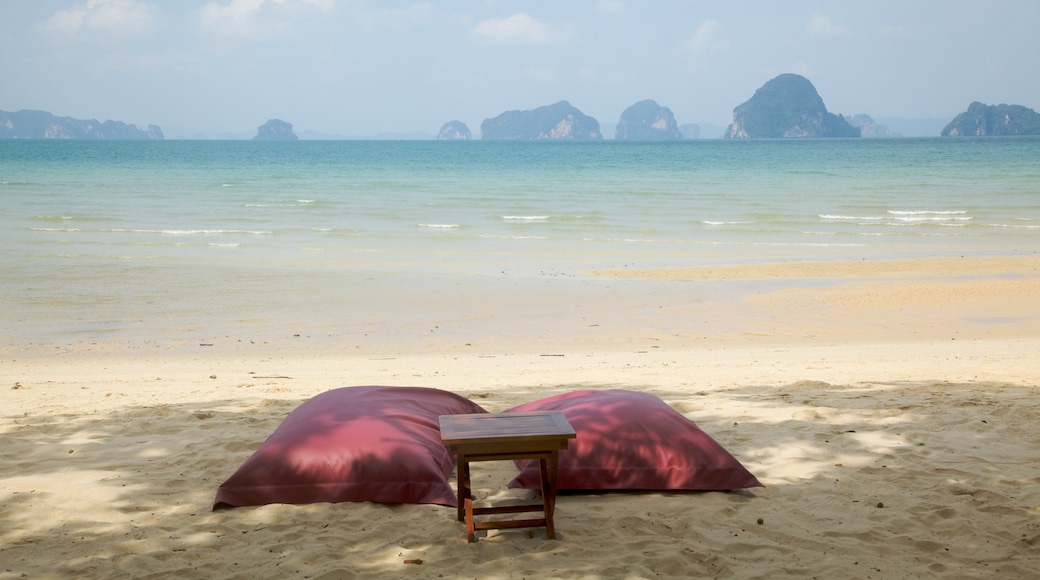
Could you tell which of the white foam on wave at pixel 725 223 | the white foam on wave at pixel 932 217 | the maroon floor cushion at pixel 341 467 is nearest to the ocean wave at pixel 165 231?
the white foam on wave at pixel 725 223

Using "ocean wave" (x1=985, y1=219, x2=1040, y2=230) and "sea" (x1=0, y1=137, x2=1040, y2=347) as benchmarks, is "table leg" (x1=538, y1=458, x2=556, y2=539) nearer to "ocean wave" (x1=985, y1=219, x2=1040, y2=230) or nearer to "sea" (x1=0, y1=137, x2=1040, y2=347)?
"sea" (x1=0, y1=137, x2=1040, y2=347)

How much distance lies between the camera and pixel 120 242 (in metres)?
21.0

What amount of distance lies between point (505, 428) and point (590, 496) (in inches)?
41.9

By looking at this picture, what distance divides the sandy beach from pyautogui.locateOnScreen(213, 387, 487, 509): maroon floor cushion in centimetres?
10

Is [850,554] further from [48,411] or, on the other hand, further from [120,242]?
[120,242]

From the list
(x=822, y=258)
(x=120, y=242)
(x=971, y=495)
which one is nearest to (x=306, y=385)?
(x=971, y=495)

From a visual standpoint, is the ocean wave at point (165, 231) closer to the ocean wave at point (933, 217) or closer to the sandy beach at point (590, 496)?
the sandy beach at point (590, 496)

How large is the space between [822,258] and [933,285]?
417cm

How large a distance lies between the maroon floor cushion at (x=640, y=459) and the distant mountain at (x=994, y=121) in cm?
19079

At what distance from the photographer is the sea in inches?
490

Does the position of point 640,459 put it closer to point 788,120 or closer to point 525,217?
point 525,217

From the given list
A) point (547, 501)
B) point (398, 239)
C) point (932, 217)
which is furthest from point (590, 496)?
point (932, 217)

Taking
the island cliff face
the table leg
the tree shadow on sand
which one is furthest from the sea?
the island cliff face

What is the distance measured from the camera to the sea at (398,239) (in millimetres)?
12453
